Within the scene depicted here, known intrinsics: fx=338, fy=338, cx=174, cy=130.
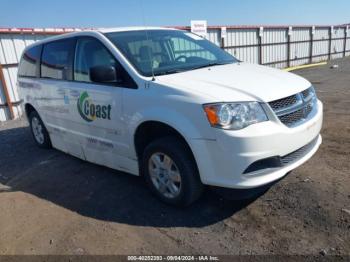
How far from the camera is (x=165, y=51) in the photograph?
4141 millimetres

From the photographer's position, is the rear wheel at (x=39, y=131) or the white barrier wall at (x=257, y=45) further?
the white barrier wall at (x=257, y=45)

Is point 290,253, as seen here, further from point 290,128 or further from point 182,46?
point 182,46

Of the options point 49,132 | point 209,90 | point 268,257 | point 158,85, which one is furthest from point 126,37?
point 268,257

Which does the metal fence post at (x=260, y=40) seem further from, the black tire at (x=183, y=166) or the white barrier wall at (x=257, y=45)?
the black tire at (x=183, y=166)

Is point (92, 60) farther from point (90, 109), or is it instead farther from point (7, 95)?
point (7, 95)

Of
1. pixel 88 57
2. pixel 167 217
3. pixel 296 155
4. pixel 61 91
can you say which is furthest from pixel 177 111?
pixel 61 91

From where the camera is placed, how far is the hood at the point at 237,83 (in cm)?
307

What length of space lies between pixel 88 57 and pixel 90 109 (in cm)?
66

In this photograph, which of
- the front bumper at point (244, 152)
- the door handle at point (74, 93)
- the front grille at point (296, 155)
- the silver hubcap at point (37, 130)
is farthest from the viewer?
the silver hubcap at point (37, 130)

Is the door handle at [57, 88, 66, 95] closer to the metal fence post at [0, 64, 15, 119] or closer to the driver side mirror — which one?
the driver side mirror

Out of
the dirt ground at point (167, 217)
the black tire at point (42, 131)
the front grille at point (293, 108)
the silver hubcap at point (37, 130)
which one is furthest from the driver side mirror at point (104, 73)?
the silver hubcap at point (37, 130)

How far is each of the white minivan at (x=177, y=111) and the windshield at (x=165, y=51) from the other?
14 millimetres

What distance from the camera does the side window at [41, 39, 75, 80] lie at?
4592mm

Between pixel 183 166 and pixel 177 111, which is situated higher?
pixel 177 111
